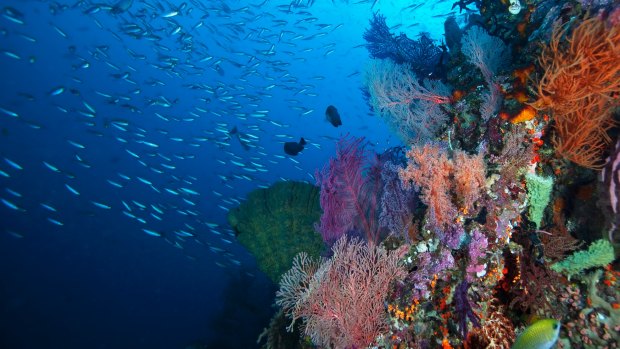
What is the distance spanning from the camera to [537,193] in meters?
3.56

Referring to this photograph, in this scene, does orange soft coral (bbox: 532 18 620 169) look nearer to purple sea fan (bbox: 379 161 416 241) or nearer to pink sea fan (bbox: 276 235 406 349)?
purple sea fan (bbox: 379 161 416 241)

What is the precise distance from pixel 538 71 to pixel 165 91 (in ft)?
345

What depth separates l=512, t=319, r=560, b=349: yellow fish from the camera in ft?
7.32

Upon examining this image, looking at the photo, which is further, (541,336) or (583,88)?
(583,88)

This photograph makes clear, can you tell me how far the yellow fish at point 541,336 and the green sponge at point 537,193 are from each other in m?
1.63

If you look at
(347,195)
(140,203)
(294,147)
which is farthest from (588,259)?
(140,203)

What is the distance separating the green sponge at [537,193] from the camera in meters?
3.55

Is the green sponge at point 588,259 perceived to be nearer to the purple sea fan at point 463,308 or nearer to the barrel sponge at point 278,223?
the purple sea fan at point 463,308

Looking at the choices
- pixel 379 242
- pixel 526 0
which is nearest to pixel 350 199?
pixel 379 242

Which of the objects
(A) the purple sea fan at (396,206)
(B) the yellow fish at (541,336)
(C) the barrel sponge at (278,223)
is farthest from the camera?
(C) the barrel sponge at (278,223)

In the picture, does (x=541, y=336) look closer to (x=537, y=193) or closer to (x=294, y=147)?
(x=537, y=193)

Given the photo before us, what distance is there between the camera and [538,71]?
3.60 meters

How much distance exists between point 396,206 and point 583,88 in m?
2.11

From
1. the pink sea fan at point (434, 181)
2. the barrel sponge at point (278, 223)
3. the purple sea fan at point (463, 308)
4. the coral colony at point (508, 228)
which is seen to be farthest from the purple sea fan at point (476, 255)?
the barrel sponge at point (278, 223)
